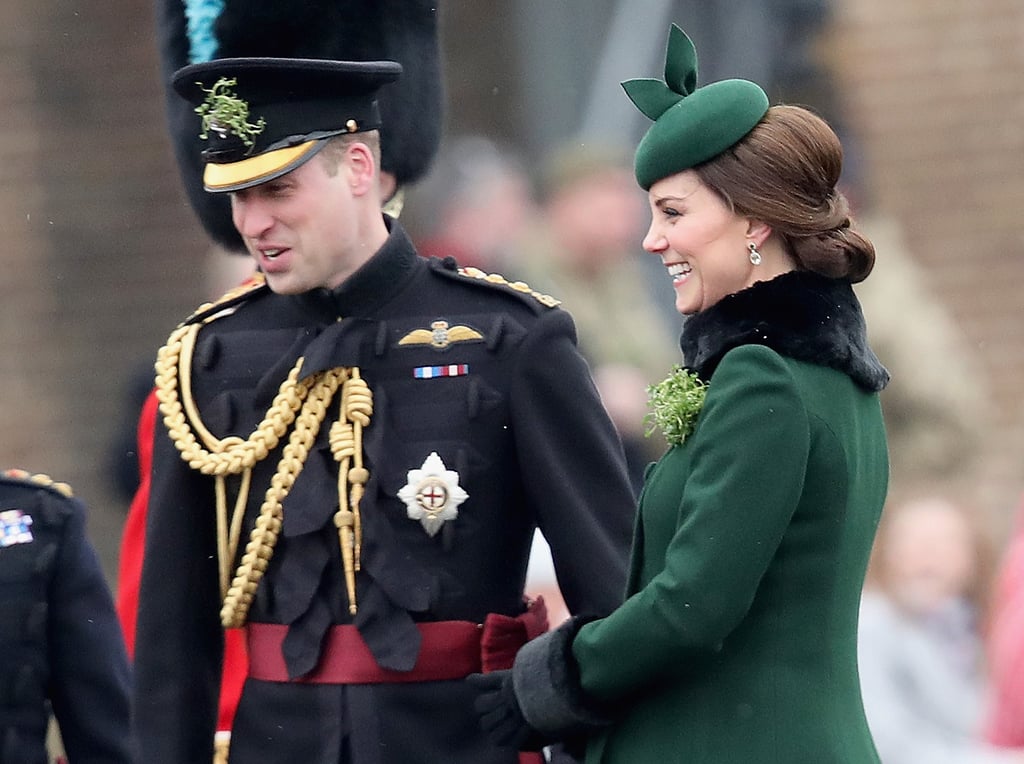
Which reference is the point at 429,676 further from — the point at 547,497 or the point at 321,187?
the point at 321,187

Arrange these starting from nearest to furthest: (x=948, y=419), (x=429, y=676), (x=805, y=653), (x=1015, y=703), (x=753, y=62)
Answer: (x=805, y=653)
(x=429, y=676)
(x=1015, y=703)
(x=948, y=419)
(x=753, y=62)

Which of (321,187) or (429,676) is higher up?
(321,187)

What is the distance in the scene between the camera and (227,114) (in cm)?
439

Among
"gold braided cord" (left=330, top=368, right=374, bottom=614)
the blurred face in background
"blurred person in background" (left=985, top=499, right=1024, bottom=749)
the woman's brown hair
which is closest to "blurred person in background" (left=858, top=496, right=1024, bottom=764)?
the blurred face in background

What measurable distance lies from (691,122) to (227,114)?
1.00m

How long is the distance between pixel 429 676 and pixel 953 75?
229 inches

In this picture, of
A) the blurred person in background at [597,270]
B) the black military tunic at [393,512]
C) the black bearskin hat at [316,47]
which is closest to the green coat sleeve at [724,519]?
the black military tunic at [393,512]

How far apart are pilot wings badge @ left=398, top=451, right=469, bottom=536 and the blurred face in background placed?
256cm

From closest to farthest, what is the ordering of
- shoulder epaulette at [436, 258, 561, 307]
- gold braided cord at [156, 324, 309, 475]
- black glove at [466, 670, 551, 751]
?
black glove at [466, 670, 551, 751], gold braided cord at [156, 324, 309, 475], shoulder epaulette at [436, 258, 561, 307]

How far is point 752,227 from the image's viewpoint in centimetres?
375

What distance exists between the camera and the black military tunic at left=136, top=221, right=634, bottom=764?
4.31 metres

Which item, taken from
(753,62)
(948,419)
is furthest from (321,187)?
(753,62)

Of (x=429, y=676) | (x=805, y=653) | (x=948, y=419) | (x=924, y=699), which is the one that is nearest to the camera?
(x=805, y=653)

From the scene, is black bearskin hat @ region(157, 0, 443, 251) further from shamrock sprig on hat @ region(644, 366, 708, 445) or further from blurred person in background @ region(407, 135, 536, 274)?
blurred person in background @ region(407, 135, 536, 274)
